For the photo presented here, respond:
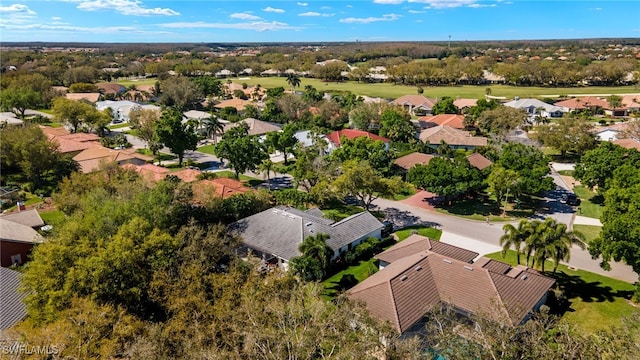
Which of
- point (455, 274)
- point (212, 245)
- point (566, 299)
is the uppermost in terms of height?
point (212, 245)

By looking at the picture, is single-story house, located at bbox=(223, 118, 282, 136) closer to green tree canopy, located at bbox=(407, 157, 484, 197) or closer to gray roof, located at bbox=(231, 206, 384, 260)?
green tree canopy, located at bbox=(407, 157, 484, 197)

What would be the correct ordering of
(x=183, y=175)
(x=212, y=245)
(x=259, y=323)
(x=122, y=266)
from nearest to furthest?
(x=259, y=323) → (x=122, y=266) → (x=212, y=245) → (x=183, y=175)

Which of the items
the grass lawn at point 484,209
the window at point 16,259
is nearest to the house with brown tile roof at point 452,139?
the grass lawn at point 484,209

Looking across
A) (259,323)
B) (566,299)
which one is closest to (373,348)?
(259,323)

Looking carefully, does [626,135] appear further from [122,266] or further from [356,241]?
[122,266]

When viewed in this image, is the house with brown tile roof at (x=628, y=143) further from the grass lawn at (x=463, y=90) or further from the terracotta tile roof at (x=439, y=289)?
the grass lawn at (x=463, y=90)

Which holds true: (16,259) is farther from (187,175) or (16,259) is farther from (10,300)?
(187,175)
